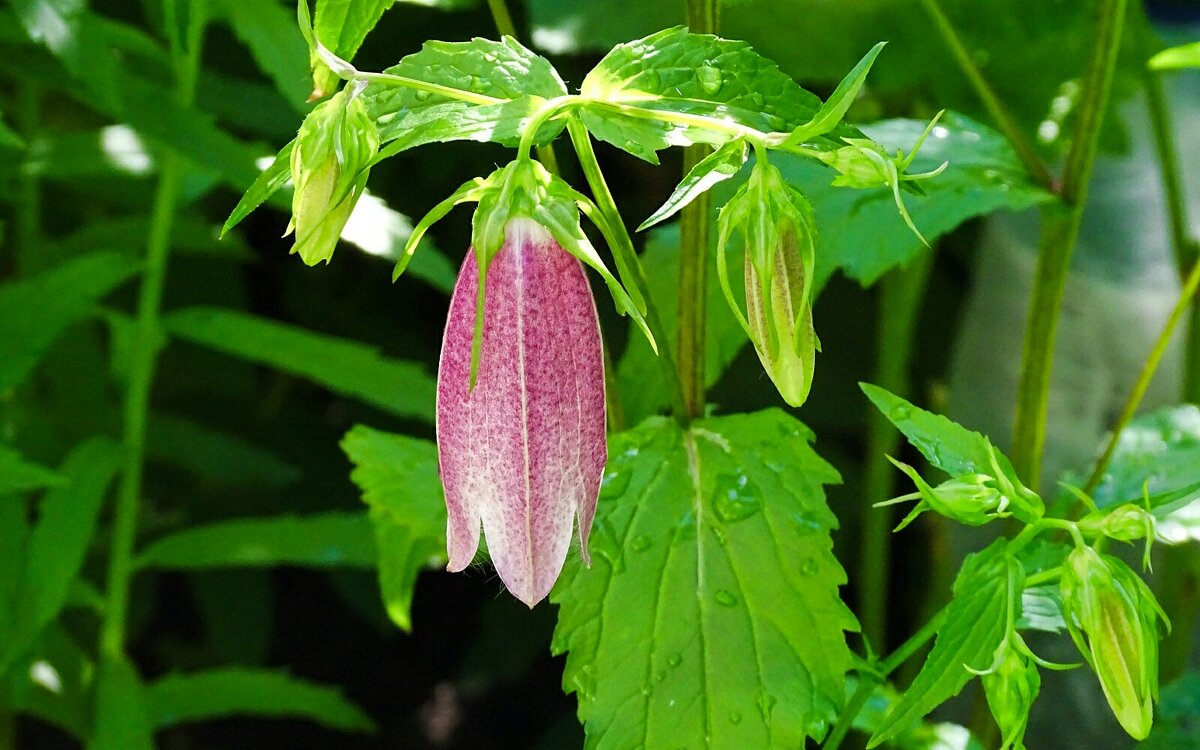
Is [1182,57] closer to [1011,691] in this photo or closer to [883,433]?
[1011,691]

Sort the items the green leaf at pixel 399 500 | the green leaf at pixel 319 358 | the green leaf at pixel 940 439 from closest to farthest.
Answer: the green leaf at pixel 940 439 → the green leaf at pixel 399 500 → the green leaf at pixel 319 358

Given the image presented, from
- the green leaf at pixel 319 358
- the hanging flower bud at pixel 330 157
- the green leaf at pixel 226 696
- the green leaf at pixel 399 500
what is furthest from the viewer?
the green leaf at pixel 226 696

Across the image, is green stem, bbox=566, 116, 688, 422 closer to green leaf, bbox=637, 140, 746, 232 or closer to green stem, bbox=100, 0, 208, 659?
green leaf, bbox=637, 140, 746, 232

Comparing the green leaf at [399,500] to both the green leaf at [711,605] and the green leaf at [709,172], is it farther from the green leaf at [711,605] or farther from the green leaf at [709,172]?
the green leaf at [709,172]

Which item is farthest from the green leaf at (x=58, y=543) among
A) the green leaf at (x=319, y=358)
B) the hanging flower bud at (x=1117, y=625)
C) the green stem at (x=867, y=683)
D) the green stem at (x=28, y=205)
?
the hanging flower bud at (x=1117, y=625)

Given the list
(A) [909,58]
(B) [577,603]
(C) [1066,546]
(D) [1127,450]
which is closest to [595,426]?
(B) [577,603]

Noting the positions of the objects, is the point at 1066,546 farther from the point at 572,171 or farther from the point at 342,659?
→ the point at 342,659
